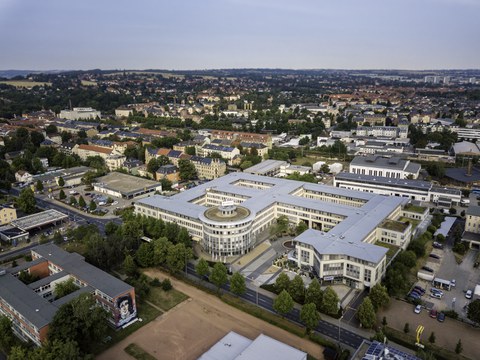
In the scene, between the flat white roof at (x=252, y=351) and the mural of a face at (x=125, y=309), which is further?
the mural of a face at (x=125, y=309)

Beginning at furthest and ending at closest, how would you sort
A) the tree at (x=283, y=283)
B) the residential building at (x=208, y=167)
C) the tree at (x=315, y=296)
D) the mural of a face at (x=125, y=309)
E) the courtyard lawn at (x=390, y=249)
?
the residential building at (x=208, y=167) → the courtyard lawn at (x=390, y=249) → the tree at (x=283, y=283) → the tree at (x=315, y=296) → the mural of a face at (x=125, y=309)

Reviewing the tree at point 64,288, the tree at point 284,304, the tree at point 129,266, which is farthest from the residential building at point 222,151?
the tree at point 284,304

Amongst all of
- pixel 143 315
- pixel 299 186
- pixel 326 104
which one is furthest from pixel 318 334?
pixel 326 104

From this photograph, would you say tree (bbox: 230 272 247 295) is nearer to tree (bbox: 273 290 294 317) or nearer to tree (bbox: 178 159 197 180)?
tree (bbox: 273 290 294 317)

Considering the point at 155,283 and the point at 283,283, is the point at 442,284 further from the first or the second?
the point at 155,283

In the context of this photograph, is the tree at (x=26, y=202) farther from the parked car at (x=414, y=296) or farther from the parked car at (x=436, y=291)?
the parked car at (x=436, y=291)

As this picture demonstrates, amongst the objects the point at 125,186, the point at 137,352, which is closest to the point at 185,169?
the point at 125,186

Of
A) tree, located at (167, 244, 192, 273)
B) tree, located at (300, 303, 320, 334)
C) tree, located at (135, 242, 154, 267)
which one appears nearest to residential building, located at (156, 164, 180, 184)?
tree, located at (135, 242, 154, 267)
